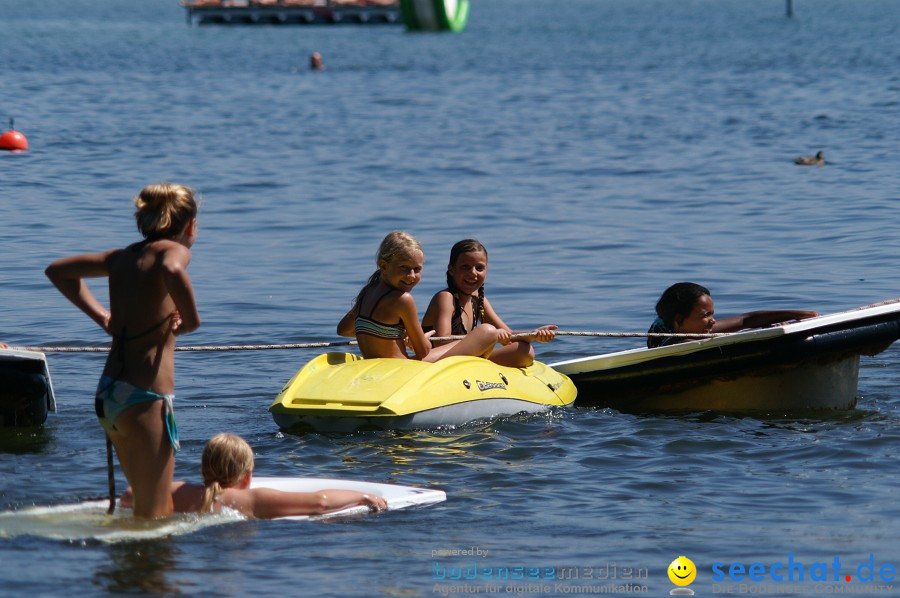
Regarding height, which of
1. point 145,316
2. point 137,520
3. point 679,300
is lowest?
point 137,520

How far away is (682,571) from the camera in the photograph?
20.9 ft

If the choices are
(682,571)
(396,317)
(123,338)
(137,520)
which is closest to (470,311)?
(396,317)

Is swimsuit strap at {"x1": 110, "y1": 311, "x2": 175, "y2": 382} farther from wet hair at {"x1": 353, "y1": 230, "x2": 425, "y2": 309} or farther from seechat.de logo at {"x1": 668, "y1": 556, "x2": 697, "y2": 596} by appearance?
wet hair at {"x1": 353, "y1": 230, "x2": 425, "y2": 309}

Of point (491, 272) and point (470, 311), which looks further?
point (491, 272)

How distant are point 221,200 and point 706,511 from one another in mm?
13730

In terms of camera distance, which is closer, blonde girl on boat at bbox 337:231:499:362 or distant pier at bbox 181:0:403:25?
blonde girl on boat at bbox 337:231:499:362

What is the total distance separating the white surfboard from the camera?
21.4 ft

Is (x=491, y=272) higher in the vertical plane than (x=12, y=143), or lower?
lower

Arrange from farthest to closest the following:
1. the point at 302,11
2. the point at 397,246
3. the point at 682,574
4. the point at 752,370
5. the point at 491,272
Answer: the point at 302,11
the point at 491,272
the point at 752,370
the point at 397,246
the point at 682,574

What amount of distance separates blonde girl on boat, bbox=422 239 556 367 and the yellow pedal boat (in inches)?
7.0

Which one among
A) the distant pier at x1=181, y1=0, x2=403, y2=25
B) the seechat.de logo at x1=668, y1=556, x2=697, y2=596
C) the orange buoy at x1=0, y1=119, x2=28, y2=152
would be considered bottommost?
the seechat.de logo at x1=668, y1=556, x2=697, y2=596

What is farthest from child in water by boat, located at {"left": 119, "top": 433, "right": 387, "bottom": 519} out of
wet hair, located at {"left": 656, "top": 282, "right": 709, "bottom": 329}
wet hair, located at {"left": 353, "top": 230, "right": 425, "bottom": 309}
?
wet hair, located at {"left": 656, "top": 282, "right": 709, "bottom": 329}

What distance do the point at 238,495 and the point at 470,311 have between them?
3.04 metres

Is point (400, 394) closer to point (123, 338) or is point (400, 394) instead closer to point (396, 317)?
point (396, 317)
